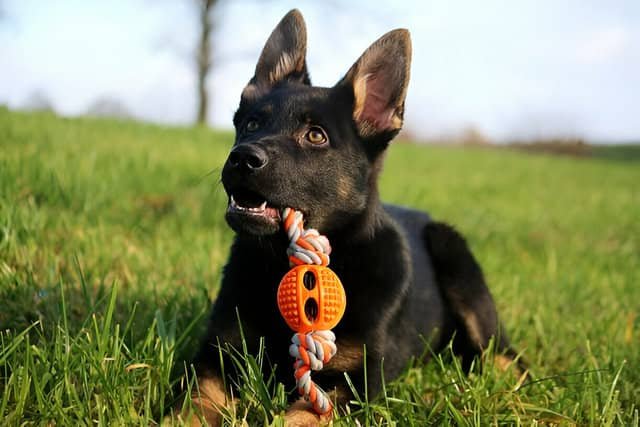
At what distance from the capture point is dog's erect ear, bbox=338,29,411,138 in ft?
10.5

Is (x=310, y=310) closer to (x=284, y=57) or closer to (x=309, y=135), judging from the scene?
(x=309, y=135)

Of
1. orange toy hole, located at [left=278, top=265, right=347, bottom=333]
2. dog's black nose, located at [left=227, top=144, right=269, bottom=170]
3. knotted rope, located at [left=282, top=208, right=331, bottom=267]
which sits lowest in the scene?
orange toy hole, located at [left=278, top=265, right=347, bottom=333]

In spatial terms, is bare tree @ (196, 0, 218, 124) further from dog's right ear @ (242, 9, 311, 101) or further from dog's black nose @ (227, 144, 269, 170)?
dog's black nose @ (227, 144, 269, 170)

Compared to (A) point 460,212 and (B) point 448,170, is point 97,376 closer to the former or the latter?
(A) point 460,212

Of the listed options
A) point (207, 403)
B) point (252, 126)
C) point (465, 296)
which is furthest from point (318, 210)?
point (465, 296)

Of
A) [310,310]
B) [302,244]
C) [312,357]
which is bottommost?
[312,357]

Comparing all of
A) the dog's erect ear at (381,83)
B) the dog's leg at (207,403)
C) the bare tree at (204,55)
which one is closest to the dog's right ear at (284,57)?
the dog's erect ear at (381,83)

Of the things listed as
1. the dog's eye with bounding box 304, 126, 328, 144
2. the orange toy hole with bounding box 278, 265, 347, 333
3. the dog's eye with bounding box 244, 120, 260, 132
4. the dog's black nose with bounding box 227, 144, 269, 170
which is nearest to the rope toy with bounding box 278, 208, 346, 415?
the orange toy hole with bounding box 278, 265, 347, 333

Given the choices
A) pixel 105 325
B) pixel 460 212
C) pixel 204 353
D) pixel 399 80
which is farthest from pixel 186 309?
pixel 460 212

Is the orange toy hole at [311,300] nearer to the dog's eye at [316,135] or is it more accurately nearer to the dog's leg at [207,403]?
the dog's leg at [207,403]

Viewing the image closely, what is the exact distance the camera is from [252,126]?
3.12 meters

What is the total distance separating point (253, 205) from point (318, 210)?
335 millimetres

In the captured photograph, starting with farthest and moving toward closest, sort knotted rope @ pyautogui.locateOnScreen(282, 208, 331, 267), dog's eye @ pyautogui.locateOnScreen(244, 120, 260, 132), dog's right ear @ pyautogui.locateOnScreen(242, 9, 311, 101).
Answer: dog's right ear @ pyautogui.locateOnScreen(242, 9, 311, 101) < dog's eye @ pyautogui.locateOnScreen(244, 120, 260, 132) < knotted rope @ pyautogui.locateOnScreen(282, 208, 331, 267)

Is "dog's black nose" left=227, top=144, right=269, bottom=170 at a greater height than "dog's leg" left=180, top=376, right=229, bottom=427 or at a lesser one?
greater
